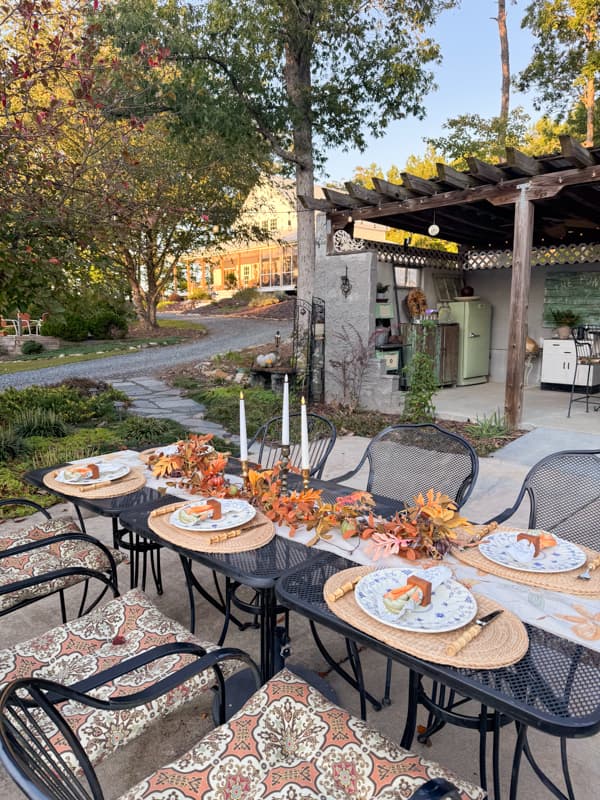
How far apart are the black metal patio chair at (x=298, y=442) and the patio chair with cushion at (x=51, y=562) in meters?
0.92

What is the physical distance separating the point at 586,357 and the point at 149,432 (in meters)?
5.20

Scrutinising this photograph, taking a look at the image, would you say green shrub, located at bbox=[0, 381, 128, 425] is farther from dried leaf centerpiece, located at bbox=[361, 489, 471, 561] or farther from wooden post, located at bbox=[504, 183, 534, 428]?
dried leaf centerpiece, located at bbox=[361, 489, 471, 561]

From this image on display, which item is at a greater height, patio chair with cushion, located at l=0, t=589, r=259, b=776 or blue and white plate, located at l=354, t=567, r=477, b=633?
blue and white plate, located at l=354, t=567, r=477, b=633

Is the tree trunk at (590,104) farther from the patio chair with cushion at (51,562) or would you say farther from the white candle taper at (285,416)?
the patio chair with cushion at (51,562)

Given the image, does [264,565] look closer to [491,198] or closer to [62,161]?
[62,161]

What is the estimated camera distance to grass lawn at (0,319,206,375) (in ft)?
37.6

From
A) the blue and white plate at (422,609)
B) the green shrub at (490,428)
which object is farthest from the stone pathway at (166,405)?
the blue and white plate at (422,609)

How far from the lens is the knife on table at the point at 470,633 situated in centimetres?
118

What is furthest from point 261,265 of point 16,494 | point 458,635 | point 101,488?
point 458,635

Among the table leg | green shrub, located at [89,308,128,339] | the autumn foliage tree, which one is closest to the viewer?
the table leg

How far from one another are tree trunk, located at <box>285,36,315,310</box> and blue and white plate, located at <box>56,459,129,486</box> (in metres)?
6.05

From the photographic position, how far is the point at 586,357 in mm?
6469

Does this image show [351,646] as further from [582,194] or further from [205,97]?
[205,97]

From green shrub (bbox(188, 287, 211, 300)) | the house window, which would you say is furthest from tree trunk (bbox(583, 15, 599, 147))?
green shrub (bbox(188, 287, 211, 300))
